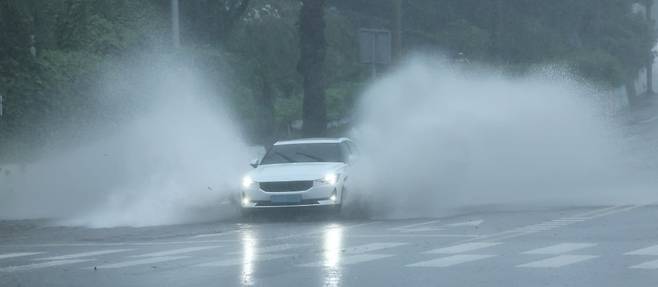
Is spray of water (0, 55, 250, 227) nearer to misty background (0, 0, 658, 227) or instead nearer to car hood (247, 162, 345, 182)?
misty background (0, 0, 658, 227)

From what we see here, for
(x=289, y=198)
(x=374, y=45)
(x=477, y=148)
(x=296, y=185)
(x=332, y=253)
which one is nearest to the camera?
(x=332, y=253)

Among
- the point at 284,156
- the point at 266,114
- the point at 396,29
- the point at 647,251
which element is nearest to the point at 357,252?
the point at 647,251

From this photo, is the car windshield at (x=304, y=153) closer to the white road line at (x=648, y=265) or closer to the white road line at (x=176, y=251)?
the white road line at (x=176, y=251)

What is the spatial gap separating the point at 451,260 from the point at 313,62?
65.0ft

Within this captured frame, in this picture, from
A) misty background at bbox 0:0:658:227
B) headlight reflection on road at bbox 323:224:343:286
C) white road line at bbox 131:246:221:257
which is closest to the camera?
headlight reflection on road at bbox 323:224:343:286

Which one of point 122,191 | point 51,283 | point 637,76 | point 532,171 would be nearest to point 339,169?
point 122,191

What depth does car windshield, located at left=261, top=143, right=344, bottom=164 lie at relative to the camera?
78.5 ft

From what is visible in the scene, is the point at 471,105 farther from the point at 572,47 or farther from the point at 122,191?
the point at 572,47

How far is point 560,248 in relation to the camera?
16.0m

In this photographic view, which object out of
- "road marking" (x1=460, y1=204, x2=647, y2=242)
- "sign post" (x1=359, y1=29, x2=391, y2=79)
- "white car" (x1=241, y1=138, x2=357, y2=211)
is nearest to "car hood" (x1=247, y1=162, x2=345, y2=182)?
"white car" (x1=241, y1=138, x2=357, y2=211)

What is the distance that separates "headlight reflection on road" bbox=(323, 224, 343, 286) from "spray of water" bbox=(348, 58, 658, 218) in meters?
3.46

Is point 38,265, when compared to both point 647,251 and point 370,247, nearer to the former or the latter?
point 370,247

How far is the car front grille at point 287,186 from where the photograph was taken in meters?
22.4

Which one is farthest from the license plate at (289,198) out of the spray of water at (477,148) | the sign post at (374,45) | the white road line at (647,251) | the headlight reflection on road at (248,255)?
the sign post at (374,45)
